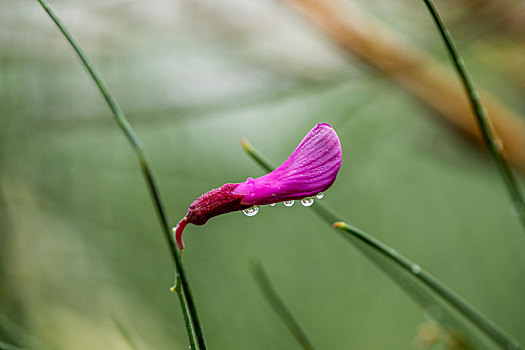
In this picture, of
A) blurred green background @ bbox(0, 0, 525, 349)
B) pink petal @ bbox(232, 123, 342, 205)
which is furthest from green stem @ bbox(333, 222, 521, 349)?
blurred green background @ bbox(0, 0, 525, 349)

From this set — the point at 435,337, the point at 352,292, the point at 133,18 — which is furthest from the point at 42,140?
the point at 352,292

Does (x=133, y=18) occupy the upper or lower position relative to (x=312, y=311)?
upper

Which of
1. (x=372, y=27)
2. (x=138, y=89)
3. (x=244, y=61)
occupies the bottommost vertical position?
(x=138, y=89)

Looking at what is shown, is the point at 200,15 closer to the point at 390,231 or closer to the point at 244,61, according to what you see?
the point at 244,61

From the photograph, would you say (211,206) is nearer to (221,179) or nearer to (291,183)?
(291,183)

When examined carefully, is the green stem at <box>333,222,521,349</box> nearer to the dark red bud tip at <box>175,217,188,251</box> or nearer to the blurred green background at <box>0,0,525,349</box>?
the dark red bud tip at <box>175,217,188,251</box>

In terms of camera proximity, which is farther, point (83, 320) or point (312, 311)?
point (312, 311)

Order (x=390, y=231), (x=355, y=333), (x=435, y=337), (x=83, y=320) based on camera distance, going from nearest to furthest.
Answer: (x=435, y=337)
(x=83, y=320)
(x=355, y=333)
(x=390, y=231)
